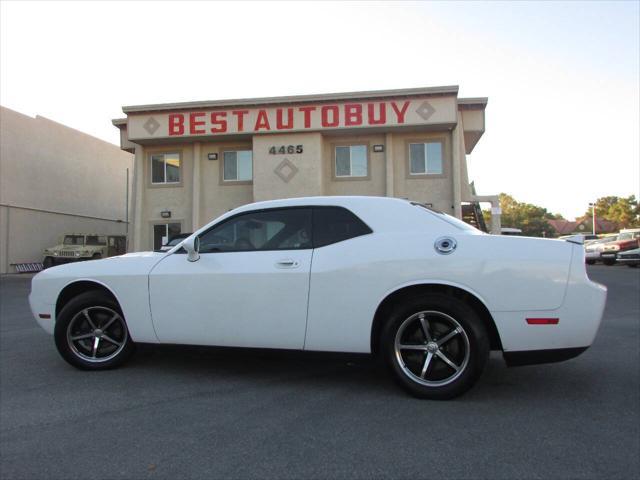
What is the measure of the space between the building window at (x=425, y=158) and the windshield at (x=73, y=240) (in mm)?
16118

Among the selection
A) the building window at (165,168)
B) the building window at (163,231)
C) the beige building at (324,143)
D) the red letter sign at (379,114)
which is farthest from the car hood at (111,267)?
the building window at (165,168)

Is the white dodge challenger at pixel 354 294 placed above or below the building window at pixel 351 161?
below

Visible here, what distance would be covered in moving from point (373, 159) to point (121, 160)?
20689 millimetres

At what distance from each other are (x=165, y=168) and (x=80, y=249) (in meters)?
5.90

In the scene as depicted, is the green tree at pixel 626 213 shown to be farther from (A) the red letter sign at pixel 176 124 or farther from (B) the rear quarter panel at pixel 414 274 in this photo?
(B) the rear quarter panel at pixel 414 274

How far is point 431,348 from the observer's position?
3660mm

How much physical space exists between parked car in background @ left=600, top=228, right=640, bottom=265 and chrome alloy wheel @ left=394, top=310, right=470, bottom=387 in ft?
79.0

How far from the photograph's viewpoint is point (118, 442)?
9.93ft

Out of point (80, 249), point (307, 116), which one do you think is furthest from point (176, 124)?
point (80, 249)

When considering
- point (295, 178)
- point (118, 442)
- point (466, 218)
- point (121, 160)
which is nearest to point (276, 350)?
point (118, 442)

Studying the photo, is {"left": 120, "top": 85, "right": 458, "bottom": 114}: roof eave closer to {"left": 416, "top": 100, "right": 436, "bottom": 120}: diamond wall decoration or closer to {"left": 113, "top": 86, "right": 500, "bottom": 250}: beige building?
{"left": 113, "top": 86, "right": 500, "bottom": 250}: beige building

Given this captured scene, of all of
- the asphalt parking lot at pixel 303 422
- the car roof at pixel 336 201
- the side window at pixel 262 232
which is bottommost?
the asphalt parking lot at pixel 303 422

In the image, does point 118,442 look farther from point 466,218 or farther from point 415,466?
point 466,218

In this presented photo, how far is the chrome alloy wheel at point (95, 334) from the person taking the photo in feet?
15.0
